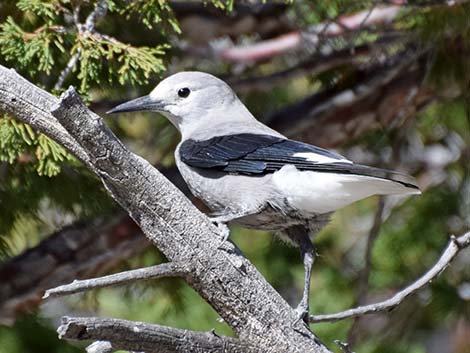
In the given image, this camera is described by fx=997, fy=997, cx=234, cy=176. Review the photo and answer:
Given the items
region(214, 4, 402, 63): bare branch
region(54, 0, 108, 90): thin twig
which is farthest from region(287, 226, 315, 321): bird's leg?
region(214, 4, 402, 63): bare branch

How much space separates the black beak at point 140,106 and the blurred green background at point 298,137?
0.09 metres

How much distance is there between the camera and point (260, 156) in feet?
11.3

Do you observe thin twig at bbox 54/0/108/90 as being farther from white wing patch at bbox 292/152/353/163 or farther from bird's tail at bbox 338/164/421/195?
bird's tail at bbox 338/164/421/195

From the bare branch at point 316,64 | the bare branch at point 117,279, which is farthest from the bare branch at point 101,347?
the bare branch at point 316,64

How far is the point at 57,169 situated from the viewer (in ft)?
10.6

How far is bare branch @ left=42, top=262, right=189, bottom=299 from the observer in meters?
2.43

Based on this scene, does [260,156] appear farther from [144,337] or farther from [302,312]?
[144,337]

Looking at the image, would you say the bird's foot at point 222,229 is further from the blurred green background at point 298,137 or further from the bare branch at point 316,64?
the bare branch at point 316,64

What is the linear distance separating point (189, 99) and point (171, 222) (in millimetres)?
1335

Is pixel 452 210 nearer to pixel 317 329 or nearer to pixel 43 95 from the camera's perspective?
pixel 317 329

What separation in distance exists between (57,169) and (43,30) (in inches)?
19.2

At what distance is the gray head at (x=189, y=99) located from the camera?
3.86m

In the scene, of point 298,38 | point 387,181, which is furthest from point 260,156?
point 298,38

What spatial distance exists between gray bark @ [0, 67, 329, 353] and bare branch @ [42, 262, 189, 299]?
4 centimetres
